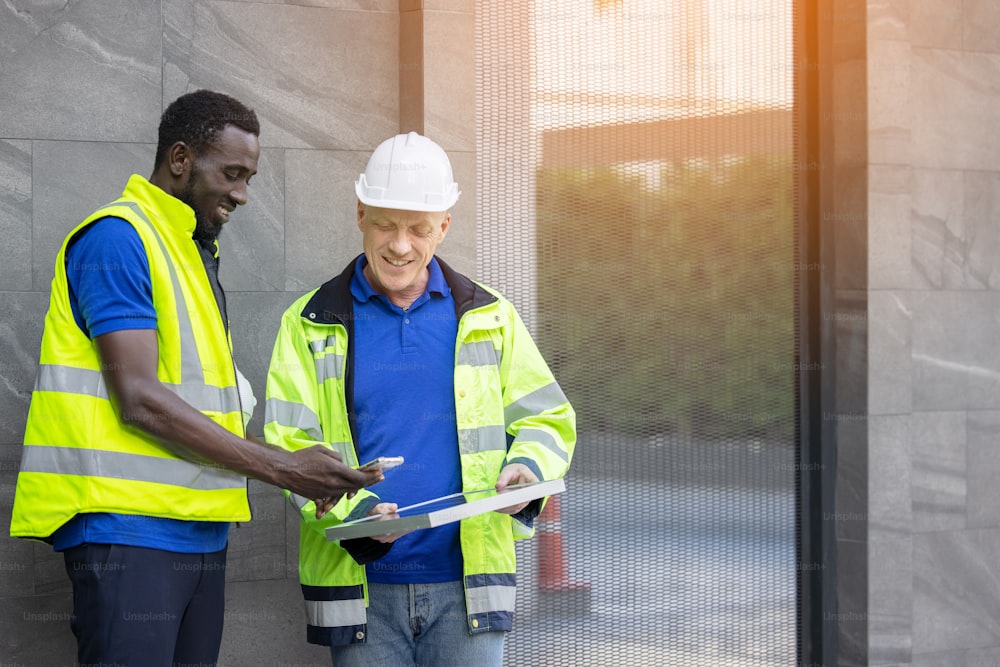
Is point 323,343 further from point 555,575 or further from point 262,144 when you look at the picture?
point 555,575

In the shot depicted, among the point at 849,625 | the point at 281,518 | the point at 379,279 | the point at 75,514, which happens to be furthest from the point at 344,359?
the point at 849,625

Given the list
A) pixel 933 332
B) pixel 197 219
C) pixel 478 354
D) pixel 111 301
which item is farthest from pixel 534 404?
pixel 933 332

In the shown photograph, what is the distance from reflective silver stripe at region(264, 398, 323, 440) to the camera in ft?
10.9

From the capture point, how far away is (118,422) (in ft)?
10.1

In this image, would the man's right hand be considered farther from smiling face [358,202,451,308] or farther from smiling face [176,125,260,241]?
smiling face [176,125,260,241]

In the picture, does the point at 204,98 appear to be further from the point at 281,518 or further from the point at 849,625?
the point at 849,625

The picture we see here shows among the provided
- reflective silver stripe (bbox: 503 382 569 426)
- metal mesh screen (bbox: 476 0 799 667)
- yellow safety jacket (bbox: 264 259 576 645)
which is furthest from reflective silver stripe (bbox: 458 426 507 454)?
metal mesh screen (bbox: 476 0 799 667)

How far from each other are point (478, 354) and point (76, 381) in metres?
1.09

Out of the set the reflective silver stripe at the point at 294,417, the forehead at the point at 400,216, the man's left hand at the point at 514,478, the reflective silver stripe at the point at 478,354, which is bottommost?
the man's left hand at the point at 514,478

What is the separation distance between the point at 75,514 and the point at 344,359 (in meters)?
0.81

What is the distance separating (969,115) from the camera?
5609 mm

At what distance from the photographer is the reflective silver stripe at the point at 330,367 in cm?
338

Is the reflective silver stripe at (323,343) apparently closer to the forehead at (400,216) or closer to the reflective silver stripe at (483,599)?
the forehead at (400,216)

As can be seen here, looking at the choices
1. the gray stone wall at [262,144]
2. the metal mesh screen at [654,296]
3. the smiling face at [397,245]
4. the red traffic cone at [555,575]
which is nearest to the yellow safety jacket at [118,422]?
the smiling face at [397,245]
